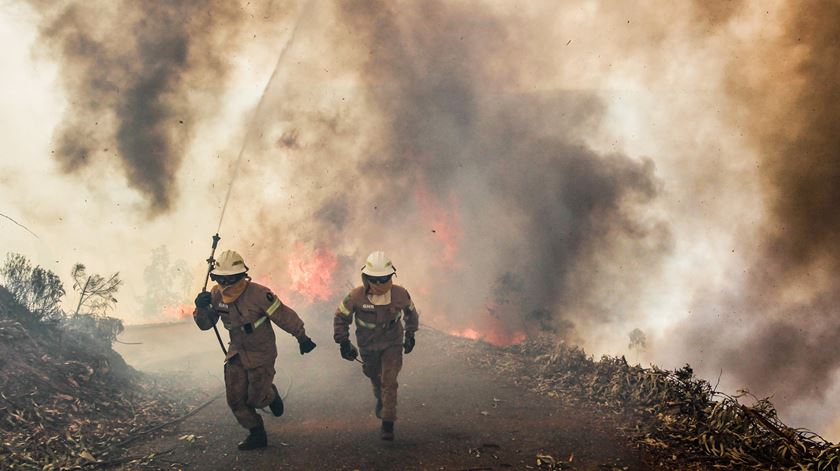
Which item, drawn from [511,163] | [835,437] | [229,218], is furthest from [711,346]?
[229,218]

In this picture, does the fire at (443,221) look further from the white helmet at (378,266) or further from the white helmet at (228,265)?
the white helmet at (228,265)

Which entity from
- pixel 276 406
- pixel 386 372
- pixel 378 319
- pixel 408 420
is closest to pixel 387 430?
pixel 386 372

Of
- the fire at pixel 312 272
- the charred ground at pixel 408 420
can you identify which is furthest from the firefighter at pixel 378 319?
the fire at pixel 312 272

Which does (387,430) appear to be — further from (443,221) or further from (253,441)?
(443,221)

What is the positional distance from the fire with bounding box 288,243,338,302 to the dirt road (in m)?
7.12

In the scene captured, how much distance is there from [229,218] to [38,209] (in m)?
12.9

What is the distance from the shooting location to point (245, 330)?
563 cm

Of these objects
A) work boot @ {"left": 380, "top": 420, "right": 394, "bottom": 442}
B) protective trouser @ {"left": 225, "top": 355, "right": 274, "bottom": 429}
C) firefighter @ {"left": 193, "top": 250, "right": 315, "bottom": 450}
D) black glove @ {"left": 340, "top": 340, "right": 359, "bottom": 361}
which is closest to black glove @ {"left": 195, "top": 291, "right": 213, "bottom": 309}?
firefighter @ {"left": 193, "top": 250, "right": 315, "bottom": 450}

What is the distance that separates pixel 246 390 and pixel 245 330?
78 cm

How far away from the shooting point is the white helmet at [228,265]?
5.50 m

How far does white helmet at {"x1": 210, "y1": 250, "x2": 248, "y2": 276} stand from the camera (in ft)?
18.0

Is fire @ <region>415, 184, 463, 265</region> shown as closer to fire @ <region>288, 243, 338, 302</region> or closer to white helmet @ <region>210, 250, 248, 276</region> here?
fire @ <region>288, 243, 338, 302</region>

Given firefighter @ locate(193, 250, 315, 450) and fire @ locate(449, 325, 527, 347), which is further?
fire @ locate(449, 325, 527, 347)

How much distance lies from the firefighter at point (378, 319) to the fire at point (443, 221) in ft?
44.7
